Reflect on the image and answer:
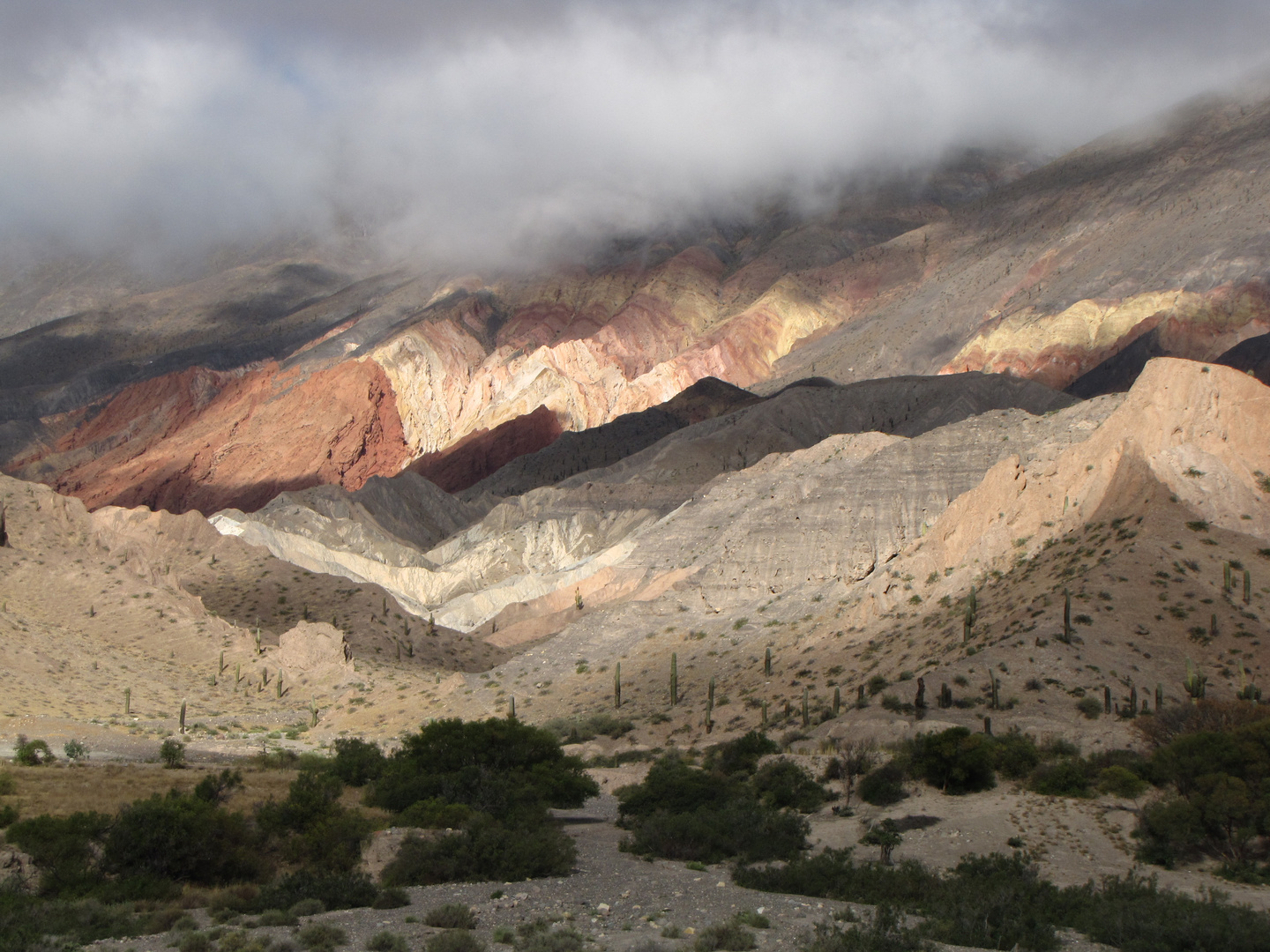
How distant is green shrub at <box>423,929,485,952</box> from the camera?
15.5m

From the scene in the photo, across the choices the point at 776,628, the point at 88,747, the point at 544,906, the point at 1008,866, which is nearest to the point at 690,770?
the point at 1008,866

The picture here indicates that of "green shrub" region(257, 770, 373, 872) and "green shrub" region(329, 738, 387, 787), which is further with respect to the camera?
"green shrub" region(329, 738, 387, 787)

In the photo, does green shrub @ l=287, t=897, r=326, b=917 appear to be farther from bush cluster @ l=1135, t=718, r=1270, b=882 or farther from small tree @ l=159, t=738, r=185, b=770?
small tree @ l=159, t=738, r=185, b=770

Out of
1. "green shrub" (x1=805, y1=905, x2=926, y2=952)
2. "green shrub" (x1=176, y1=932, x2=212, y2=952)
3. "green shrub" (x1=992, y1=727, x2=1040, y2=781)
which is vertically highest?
"green shrub" (x1=992, y1=727, x2=1040, y2=781)

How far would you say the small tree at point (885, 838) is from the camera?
2384cm

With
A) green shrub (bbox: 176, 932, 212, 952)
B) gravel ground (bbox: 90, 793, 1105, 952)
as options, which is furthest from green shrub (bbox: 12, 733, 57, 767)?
green shrub (bbox: 176, 932, 212, 952)

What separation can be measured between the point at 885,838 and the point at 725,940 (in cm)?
869

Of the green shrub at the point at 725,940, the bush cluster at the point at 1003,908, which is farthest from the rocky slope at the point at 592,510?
the green shrub at the point at 725,940

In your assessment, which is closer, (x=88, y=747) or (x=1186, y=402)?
(x=88, y=747)

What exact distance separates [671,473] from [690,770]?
99.8 metres

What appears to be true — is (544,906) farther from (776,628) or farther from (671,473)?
(671,473)

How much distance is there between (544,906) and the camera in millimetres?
19266

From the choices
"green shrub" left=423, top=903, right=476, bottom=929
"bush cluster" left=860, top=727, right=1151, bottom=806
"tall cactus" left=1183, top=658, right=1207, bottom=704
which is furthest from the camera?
"tall cactus" left=1183, top=658, right=1207, bottom=704

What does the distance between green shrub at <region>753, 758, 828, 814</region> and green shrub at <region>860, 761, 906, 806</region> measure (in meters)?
1.14
